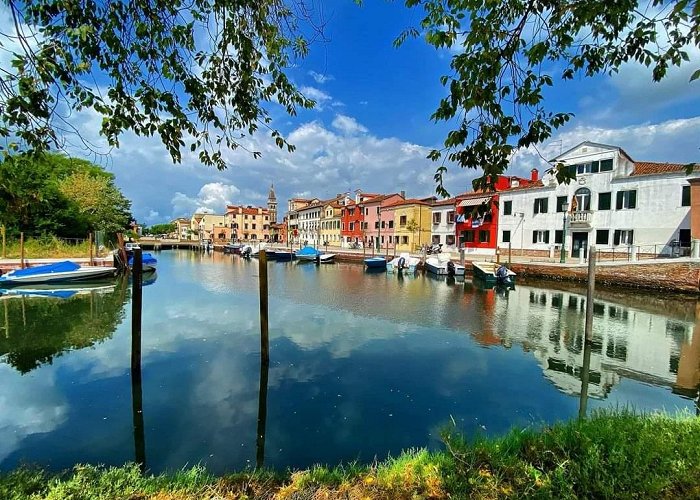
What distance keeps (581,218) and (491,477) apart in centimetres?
3565

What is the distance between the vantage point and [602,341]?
527 inches

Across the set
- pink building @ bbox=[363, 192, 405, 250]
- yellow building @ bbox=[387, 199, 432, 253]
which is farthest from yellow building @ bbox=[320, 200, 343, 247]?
yellow building @ bbox=[387, 199, 432, 253]

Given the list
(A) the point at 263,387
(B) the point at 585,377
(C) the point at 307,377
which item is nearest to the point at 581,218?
(B) the point at 585,377

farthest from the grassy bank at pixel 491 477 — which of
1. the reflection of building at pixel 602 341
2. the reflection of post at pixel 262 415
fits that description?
the reflection of building at pixel 602 341

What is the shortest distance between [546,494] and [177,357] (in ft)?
34.4

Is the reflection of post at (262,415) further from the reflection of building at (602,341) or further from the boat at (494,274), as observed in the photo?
the boat at (494,274)

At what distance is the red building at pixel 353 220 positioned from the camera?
6750 cm

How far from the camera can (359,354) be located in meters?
11.6

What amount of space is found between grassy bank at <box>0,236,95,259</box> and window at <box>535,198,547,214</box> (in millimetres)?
41652

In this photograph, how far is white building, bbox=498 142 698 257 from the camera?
2841cm

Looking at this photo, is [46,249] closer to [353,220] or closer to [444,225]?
[444,225]

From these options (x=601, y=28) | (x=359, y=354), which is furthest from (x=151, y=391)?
(x=601, y=28)

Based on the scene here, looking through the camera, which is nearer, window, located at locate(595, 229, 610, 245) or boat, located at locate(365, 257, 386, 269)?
window, located at locate(595, 229, 610, 245)

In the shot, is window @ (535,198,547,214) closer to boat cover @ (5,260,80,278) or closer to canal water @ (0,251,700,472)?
canal water @ (0,251,700,472)
